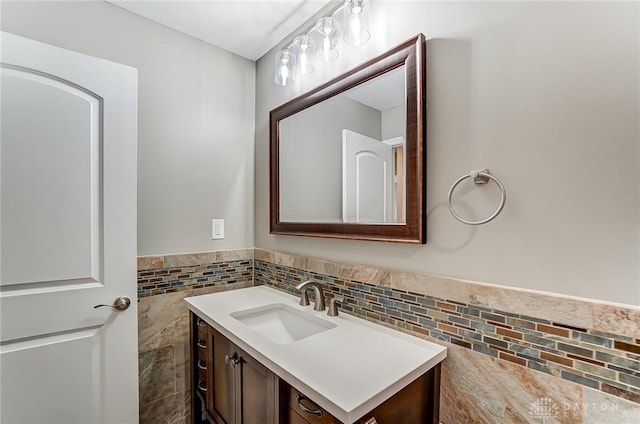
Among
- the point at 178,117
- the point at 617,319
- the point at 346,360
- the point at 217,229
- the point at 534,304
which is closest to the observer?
the point at 617,319

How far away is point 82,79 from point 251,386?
4.62 ft

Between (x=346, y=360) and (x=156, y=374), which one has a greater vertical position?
(x=346, y=360)

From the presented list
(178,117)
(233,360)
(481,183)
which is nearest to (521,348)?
(481,183)

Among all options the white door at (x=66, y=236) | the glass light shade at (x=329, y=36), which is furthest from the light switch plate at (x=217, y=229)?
the glass light shade at (x=329, y=36)

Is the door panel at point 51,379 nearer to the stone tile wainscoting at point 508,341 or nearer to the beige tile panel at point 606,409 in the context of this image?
the stone tile wainscoting at point 508,341

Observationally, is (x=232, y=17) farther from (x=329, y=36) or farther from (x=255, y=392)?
(x=255, y=392)

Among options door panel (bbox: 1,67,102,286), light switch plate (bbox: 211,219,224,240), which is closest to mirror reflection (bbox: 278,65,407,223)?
light switch plate (bbox: 211,219,224,240)

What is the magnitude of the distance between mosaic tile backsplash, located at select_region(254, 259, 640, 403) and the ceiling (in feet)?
4.49

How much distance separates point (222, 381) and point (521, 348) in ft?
3.73

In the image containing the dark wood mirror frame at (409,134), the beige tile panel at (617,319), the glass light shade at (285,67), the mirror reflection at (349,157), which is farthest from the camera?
the glass light shade at (285,67)

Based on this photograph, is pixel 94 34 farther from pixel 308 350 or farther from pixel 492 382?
pixel 492 382

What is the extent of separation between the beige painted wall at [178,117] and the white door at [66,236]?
215 mm

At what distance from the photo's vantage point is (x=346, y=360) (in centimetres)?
91

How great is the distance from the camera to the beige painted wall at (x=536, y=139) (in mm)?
699
